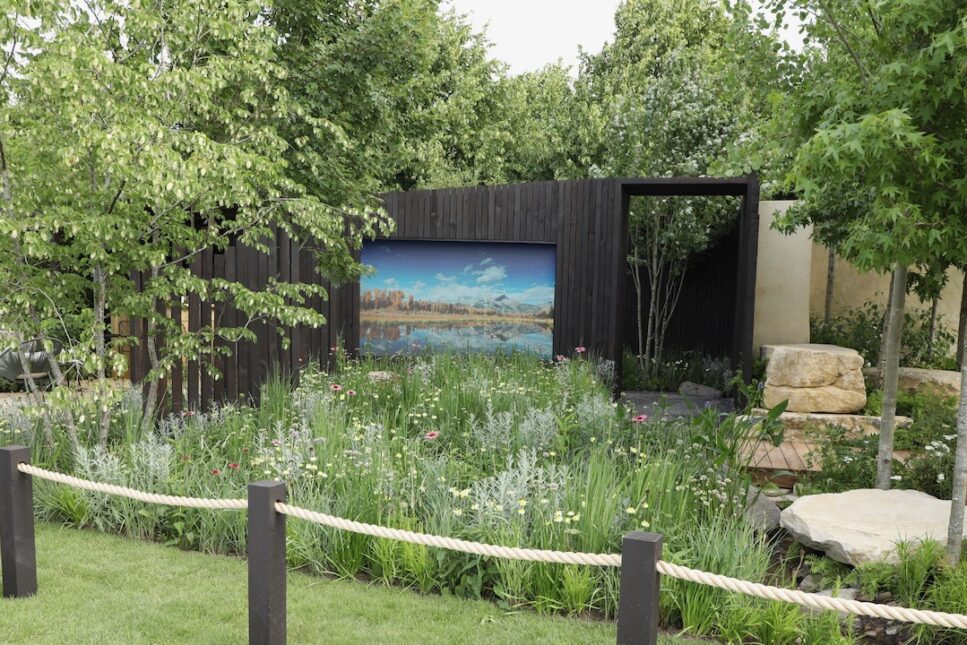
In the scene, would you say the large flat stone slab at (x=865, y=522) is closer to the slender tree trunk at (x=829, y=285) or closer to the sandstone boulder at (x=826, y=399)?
the sandstone boulder at (x=826, y=399)

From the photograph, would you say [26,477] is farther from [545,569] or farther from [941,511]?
[941,511]

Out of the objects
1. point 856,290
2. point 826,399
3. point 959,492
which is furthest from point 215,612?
point 856,290

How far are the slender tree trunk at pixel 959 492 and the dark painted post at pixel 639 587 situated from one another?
2281 mm

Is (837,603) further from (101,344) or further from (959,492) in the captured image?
(101,344)

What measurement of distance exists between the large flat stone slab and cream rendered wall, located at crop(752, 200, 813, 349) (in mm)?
6031

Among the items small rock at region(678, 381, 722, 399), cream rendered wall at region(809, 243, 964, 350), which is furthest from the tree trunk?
cream rendered wall at region(809, 243, 964, 350)

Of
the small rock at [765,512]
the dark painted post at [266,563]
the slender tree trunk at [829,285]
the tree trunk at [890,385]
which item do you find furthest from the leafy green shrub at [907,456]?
the slender tree trunk at [829,285]

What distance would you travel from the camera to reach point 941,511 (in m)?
4.69

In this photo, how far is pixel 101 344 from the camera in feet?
18.2

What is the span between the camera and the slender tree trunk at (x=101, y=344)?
5.23 m

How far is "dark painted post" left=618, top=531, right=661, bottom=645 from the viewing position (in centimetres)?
263

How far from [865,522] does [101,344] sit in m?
5.03

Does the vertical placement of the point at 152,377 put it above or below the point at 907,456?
above

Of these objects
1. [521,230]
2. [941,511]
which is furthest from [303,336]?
[941,511]
